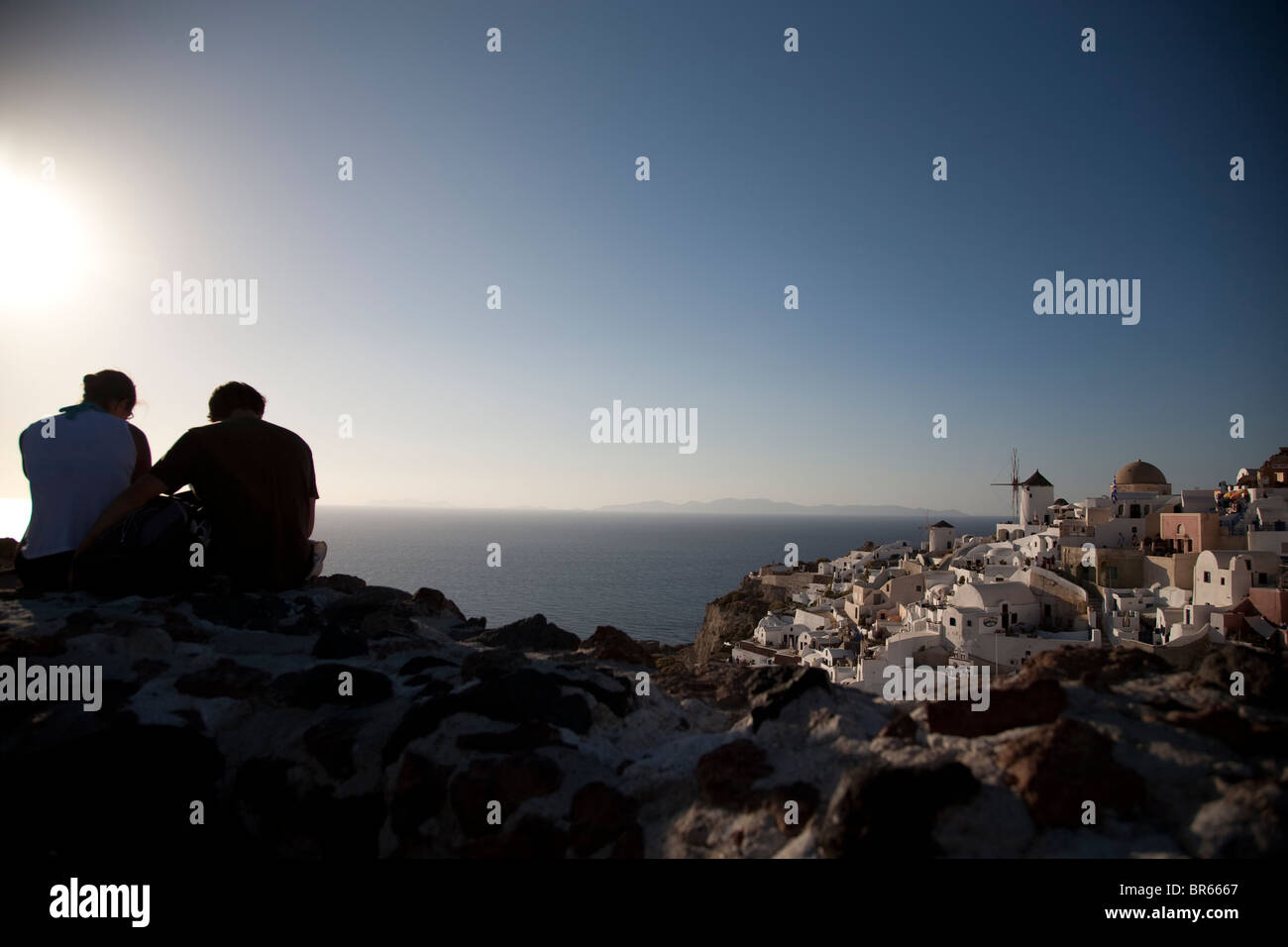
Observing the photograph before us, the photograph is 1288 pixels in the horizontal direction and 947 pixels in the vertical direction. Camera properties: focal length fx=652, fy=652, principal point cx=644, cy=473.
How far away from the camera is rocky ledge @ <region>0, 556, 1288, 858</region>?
2174 mm

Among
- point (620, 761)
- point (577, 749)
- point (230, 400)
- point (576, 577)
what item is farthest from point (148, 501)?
point (576, 577)

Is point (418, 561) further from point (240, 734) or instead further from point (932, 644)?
point (240, 734)

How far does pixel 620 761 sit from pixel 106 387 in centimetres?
490

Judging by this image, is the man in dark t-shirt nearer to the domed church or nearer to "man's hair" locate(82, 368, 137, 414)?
"man's hair" locate(82, 368, 137, 414)

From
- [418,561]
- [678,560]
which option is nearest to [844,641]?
[418,561]

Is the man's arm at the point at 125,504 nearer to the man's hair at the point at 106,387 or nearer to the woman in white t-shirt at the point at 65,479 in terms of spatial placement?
the woman in white t-shirt at the point at 65,479

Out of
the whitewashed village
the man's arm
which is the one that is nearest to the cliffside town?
the man's arm

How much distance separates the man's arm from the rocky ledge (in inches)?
30.8

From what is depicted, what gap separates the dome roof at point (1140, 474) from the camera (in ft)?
150

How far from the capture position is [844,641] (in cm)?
2981

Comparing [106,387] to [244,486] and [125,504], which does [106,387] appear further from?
[244,486]

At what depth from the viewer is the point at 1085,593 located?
28672mm
